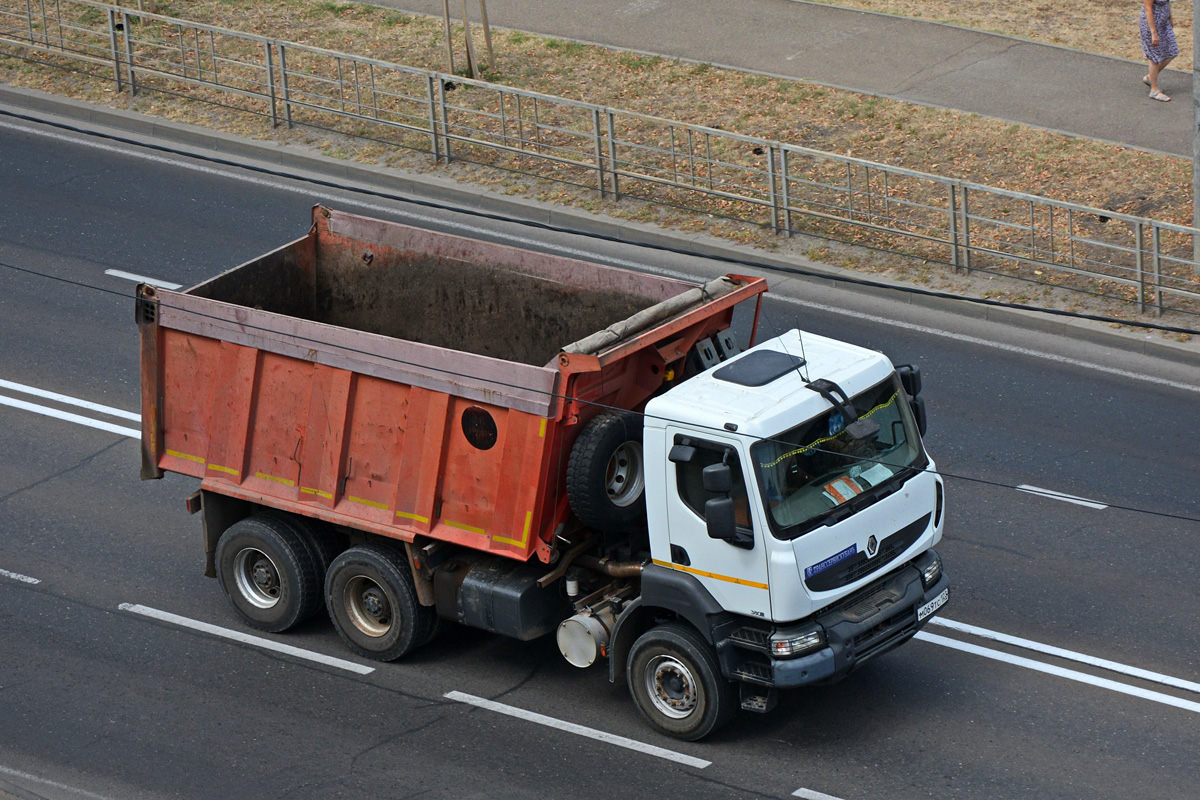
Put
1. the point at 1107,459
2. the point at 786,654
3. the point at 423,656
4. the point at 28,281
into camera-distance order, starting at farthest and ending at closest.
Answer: the point at 28,281, the point at 1107,459, the point at 423,656, the point at 786,654

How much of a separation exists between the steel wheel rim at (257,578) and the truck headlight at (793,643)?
382cm

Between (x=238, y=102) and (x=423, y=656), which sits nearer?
(x=423, y=656)

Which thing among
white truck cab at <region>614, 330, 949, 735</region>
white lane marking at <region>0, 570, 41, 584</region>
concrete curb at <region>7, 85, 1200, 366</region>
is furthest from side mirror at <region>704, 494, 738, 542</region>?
concrete curb at <region>7, 85, 1200, 366</region>

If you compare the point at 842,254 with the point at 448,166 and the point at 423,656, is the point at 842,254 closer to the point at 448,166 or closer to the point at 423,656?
the point at 448,166

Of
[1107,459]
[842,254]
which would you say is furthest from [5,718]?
[842,254]

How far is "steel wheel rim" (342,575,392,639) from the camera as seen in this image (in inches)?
435

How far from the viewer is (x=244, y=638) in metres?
11.7

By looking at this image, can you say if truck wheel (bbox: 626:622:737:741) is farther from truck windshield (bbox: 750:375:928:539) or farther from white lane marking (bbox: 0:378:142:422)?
white lane marking (bbox: 0:378:142:422)

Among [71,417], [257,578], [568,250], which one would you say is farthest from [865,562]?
[568,250]

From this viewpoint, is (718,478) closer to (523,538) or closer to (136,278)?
(523,538)

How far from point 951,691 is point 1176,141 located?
1124 centimetres

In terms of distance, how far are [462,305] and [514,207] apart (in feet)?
24.1

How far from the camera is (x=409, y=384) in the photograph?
10312 mm

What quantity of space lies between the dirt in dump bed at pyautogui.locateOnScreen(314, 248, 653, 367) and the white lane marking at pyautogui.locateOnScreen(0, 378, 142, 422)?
10.2ft
